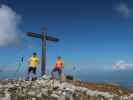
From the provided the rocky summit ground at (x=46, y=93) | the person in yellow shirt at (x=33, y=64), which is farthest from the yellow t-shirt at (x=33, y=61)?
the rocky summit ground at (x=46, y=93)

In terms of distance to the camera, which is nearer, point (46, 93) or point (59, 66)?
point (46, 93)

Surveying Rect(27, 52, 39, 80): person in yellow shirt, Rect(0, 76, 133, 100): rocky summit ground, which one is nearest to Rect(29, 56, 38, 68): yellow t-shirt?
Rect(27, 52, 39, 80): person in yellow shirt

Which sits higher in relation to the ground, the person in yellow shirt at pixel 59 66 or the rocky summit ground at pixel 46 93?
the person in yellow shirt at pixel 59 66

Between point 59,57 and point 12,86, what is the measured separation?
24.3ft

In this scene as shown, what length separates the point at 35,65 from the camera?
25344 millimetres

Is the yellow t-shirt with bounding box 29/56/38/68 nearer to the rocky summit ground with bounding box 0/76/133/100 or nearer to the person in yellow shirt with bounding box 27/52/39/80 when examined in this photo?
the person in yellow shirt with bounding box 27/52/39/80

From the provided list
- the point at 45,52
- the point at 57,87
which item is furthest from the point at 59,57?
the point at 57,87

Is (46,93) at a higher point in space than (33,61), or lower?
lower

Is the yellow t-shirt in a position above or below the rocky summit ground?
above

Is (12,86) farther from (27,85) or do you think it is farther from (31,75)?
(31,75)

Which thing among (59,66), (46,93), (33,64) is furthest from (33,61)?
(46,93)

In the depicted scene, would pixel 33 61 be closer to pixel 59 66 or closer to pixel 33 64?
pixel 33 64

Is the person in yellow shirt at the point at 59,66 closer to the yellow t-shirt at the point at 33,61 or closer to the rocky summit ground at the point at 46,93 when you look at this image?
the yellow t-shirt at the point at 33,61

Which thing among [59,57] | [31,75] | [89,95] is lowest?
[89,95]
